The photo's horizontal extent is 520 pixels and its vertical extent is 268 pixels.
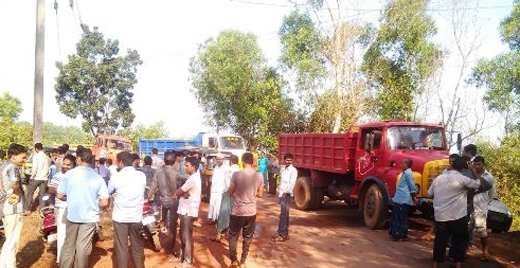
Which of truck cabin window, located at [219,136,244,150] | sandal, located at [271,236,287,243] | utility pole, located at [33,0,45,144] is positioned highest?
utility pole, located at [33,0,45,144]

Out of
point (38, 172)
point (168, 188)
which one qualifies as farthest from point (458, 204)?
point (38, 172)

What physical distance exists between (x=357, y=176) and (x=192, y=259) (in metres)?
5.27

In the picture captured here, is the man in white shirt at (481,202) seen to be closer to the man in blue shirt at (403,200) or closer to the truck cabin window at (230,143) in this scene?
the man in blue shirt at (403,200)

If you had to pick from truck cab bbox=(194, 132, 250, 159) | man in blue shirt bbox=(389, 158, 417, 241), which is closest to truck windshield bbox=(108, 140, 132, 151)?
truck cab bbox=(194, 132, 250, 159)

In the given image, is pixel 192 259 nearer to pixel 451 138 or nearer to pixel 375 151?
pixel 375 151

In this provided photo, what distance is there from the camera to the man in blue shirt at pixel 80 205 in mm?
5250

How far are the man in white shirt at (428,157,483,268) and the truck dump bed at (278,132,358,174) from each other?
441cm

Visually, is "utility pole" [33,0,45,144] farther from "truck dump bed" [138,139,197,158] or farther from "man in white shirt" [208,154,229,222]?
"truck dump bed" [138,139,197,158]

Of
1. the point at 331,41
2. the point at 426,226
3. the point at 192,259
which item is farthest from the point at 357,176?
the point at 331,41

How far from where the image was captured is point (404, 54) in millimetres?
26188

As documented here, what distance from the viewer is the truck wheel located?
1248 centimetres

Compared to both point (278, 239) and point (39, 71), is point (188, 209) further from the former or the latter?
point (39, 71)

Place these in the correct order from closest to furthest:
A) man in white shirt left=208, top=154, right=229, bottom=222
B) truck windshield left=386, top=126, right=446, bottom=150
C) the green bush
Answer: man in white shirt left=208, top=154, right=229, bottom=222 → truck windshield left=386, top=126, right=446, bottom=150 → the green bush

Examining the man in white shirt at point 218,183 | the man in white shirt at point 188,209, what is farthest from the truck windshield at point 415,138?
the man in white shirt at point 188,209
